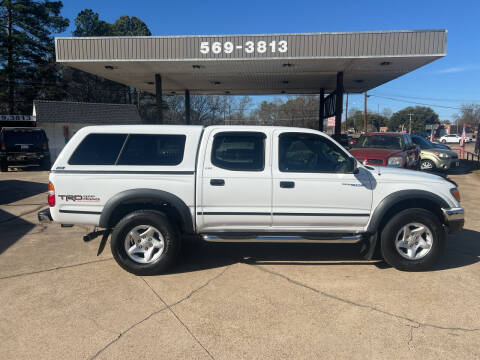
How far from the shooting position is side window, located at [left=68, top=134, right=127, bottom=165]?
4.15 metres

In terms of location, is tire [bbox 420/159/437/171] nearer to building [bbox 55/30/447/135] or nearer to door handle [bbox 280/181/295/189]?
building [bbox 55/30/447/135]

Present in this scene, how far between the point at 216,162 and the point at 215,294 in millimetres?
1590

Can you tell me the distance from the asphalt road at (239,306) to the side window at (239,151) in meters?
1.39

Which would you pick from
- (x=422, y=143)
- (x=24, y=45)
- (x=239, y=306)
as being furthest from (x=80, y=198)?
(x=24, y=45)

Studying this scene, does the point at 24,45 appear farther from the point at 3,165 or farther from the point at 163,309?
the point at 163,309

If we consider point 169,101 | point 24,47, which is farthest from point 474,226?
point 169,101

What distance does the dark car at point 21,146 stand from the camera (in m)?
14.1

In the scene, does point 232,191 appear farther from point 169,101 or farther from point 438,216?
point 169,101

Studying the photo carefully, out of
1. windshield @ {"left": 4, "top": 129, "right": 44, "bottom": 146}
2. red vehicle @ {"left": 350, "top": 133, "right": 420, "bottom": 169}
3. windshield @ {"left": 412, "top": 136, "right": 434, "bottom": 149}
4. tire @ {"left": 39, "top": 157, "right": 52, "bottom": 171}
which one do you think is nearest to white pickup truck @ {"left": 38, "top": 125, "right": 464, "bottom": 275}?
red vehicle @ {"left": 350, "top": 133, "right": 420, "bottom": 169}

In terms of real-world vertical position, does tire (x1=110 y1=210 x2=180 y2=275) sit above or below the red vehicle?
below

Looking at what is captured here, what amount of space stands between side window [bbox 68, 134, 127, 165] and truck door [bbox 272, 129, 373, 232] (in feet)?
6.67

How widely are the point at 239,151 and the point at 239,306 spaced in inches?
74.6

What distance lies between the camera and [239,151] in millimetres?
4273

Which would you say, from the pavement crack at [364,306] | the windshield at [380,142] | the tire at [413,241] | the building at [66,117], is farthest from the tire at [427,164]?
the building at [66,117]
